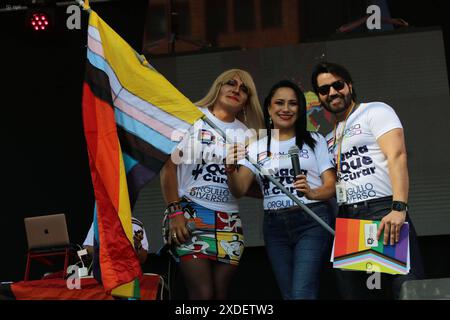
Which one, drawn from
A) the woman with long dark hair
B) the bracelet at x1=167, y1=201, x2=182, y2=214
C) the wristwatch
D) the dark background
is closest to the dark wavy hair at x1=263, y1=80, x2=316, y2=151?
the woman with long dark hair

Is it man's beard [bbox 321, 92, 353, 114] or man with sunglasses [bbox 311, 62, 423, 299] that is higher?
man's beard [bbox 321, 92, 353, 114]

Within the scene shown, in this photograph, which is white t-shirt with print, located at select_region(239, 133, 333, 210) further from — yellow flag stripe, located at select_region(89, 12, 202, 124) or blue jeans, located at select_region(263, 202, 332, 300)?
yellow flag stripe, located at select_region(89, 12, 202, 124)

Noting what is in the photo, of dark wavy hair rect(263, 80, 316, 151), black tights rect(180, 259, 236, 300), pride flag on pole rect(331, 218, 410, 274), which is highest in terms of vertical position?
dark wavy hair rect(263, 80, 316, 151)

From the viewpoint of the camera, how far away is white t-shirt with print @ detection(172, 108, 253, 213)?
4.04 meters

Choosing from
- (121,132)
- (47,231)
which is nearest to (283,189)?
(121,132)

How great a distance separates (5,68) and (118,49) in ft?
9.69

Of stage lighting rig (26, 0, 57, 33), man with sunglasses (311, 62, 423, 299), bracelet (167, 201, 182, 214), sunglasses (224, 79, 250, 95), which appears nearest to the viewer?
man with sunglasses (311, 62, 423, 299)

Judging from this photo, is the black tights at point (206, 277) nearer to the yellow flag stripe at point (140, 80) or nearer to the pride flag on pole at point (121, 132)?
the pride flag on pole at point (121, 132)

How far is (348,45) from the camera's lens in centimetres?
591

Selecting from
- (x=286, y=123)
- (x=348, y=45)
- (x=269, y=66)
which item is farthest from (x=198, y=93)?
(x=286, y=123)

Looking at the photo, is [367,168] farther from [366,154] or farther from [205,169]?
[205,169]

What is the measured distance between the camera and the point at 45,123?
655 cm

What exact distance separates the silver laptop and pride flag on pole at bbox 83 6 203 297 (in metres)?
2.14

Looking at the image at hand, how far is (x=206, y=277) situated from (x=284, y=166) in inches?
25.7
